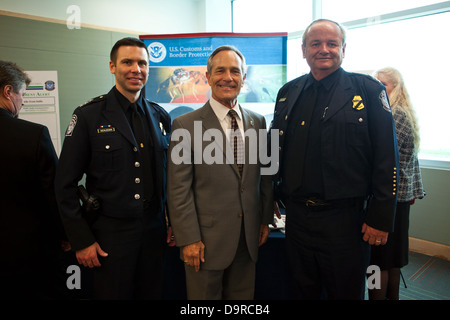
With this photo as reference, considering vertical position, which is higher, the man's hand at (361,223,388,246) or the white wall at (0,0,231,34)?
the white wall at (0,0,231,34)

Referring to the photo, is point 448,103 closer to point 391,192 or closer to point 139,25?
point 391,192

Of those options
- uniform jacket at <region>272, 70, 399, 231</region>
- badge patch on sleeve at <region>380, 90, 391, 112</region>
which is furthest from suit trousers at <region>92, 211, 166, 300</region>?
badge patch on sleeve at <region>380, 90, 391, 112</region>

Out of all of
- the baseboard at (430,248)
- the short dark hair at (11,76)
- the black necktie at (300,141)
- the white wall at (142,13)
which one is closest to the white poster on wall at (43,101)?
the white wall at (142,13)

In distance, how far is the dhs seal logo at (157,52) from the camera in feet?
10.8

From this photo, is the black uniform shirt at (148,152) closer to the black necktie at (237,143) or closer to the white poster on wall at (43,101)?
the black necktie at (237,143)

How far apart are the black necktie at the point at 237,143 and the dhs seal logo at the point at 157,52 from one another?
206cm

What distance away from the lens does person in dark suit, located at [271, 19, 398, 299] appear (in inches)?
59.4

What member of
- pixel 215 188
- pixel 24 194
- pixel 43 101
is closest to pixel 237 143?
pixel 215 188

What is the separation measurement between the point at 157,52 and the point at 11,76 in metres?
1.93

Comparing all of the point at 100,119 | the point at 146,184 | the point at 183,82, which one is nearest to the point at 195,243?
the point at 146,184

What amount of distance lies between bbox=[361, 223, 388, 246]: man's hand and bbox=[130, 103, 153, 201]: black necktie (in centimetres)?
119

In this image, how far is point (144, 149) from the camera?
1652mm

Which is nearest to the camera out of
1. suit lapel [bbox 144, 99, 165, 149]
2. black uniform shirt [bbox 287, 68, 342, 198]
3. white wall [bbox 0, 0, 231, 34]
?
black uniform shirt [bbox 287, 68, 342, 198]

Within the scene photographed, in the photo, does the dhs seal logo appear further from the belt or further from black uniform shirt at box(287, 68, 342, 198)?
the belt
